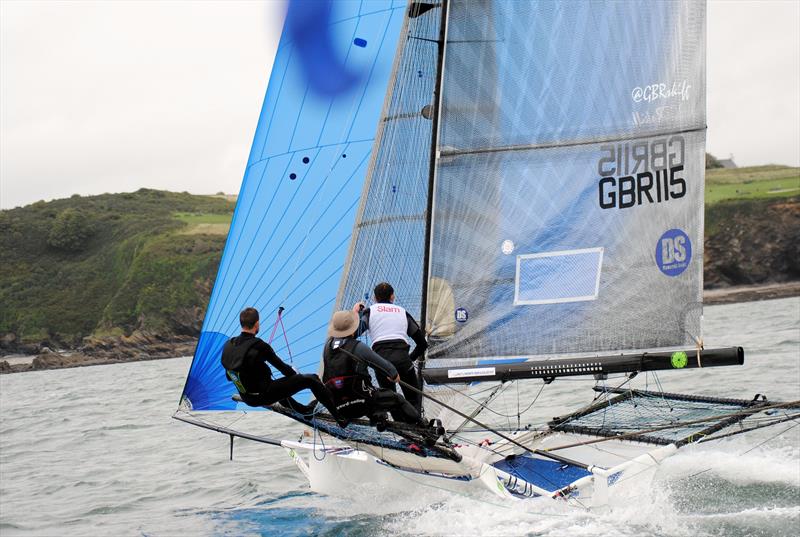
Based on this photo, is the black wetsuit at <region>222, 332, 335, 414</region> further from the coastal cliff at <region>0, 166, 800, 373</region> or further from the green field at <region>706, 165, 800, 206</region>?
the green field at <region>706, 165, 800, 206</region>

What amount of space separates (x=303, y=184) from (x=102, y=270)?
6555 centimetres

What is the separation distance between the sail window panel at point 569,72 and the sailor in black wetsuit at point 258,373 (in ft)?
7.60

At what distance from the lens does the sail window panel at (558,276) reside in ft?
25.9

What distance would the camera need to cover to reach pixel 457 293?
26.3 ft

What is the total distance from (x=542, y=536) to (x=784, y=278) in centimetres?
5522

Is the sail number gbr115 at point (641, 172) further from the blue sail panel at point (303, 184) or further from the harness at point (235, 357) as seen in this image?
the harness at point (235, 357)

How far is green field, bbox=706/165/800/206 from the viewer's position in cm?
6352

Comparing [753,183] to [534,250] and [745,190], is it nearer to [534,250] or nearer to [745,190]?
[745,190]

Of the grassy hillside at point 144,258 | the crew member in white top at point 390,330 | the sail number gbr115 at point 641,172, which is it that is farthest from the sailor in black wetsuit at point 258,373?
the grassy hillside at point 144,258

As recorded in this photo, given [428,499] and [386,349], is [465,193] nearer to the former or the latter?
[386,349]

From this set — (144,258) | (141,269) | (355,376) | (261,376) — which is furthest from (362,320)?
(144,258)

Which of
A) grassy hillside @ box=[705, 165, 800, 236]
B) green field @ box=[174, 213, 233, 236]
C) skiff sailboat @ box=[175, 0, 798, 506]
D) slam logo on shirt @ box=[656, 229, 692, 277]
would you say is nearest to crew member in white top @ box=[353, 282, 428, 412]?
skiff sailboat @ box=[175, 0, 798, 506]

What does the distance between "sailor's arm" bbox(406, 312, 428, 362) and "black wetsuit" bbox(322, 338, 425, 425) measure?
549 mm

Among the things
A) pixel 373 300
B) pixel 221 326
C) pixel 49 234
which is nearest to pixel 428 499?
pixel 373 300
